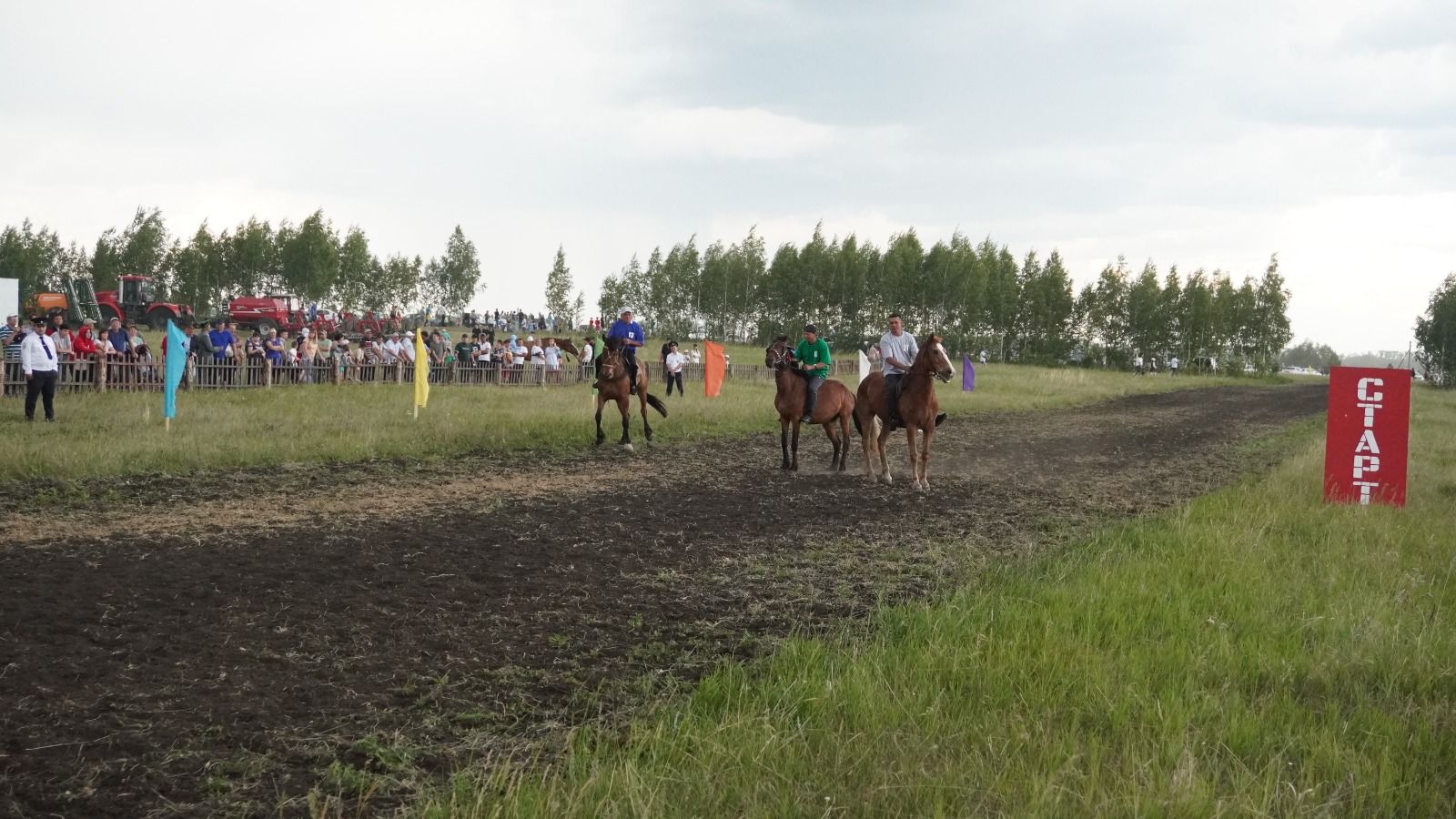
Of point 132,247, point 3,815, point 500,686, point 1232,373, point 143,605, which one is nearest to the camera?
point 3,815

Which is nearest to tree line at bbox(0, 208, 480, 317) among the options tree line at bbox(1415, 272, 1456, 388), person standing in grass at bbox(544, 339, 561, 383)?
person standing in grass at bbox(544, 339, 561, 383)

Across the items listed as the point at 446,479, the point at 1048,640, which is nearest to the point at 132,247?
the point at 446,479

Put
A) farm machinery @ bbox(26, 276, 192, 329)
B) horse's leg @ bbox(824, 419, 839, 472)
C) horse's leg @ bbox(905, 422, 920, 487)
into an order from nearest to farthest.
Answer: horse's leg @ bbox(905, 422, 920, 487) < horse's leg @ bbox(824, 419, 839, 472) < farm machinery @ bbox(26, 276, 192, 329)

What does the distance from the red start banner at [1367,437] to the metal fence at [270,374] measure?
11030mm

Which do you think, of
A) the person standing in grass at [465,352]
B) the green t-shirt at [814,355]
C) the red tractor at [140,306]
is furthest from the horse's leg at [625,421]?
the red tractor at [140,306]

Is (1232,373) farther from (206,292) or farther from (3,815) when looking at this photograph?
(3,815)

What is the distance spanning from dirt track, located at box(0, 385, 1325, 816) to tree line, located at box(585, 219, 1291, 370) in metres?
62.4

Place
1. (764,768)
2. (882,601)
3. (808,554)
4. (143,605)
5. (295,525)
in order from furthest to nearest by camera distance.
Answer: (295,525) → (808,554) → (882,601) → (143,605) → (764,768)

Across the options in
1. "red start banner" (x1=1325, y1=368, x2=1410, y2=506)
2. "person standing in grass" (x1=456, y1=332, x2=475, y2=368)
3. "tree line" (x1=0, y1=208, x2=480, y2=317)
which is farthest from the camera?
"tree line" (x1=0, y1=208, x2=480, y2=317)

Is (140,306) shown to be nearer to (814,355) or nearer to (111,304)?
(111,304)

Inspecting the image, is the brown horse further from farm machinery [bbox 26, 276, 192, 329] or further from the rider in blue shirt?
farm machinery [bbox 26, 276, 192, 329]

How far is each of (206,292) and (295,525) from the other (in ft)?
246

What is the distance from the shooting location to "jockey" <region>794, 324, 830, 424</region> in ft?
49.4

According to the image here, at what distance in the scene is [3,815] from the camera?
142 inches
